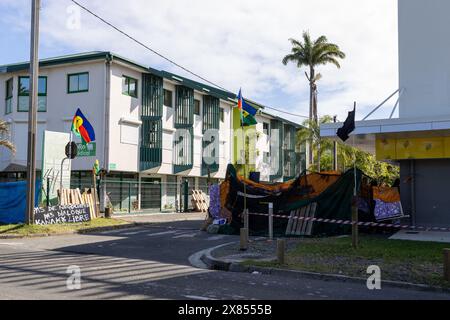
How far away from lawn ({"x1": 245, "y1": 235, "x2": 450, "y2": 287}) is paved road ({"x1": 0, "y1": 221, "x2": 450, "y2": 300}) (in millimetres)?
684

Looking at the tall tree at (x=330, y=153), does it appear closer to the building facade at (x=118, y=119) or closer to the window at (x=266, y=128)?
the window at (x=266, y=128)

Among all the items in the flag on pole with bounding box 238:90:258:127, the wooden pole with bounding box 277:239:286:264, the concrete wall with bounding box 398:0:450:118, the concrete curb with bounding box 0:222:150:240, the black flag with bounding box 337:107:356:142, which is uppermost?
the concrete wall with bounding box 398:0:450:118

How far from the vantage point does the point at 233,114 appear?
44.2 metres

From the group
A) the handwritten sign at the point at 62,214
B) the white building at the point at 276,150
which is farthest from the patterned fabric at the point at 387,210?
the white building at the point at 276,150

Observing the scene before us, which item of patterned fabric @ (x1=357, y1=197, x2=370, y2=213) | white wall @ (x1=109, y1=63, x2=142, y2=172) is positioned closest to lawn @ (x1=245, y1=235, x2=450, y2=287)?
patterned fabric @ (x1=357, y1=197, x2=370, y2=213)

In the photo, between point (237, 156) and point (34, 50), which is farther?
point (237, 156)

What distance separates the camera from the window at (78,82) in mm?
29750

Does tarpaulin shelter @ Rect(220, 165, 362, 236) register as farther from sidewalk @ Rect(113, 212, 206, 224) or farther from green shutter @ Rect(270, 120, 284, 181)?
green shutter @ Rect(270, 120, 284, 181)

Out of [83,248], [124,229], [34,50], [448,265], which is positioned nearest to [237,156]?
[124,229]

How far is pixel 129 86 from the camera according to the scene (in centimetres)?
3120

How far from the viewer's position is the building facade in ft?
95.5
